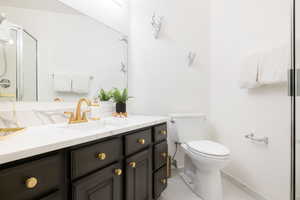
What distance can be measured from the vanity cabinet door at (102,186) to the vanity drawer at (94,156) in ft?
0.12

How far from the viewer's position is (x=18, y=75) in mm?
990

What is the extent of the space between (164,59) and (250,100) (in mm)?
1106

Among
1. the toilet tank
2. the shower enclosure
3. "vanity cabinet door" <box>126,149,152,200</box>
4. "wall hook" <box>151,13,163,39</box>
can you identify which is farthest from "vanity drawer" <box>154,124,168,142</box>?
"wall hook" <box>151,13,163,39</box>

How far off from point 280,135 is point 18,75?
2071 millimetres

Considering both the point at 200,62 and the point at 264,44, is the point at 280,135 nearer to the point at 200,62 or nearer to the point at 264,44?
the point at 264,44

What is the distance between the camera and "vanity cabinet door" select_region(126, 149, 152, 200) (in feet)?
3.23

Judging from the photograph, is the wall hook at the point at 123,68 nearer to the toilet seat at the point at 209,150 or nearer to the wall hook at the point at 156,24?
the wall hook at the point at 156,24

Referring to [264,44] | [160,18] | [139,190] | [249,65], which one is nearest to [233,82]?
[249,65]

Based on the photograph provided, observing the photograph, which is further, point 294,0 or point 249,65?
point 249,65

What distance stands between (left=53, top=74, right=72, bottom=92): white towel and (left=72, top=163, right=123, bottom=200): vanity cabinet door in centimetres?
79

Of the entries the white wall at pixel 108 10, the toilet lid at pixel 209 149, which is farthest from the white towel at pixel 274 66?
the white wall at pixel 108 10

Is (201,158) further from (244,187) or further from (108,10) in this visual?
(108,10)

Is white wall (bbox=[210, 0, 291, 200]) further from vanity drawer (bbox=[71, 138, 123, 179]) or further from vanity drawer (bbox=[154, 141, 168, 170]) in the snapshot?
vanity drawer (bbox=[71, 138, 123, 179])

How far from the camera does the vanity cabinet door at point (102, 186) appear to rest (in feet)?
2.26
